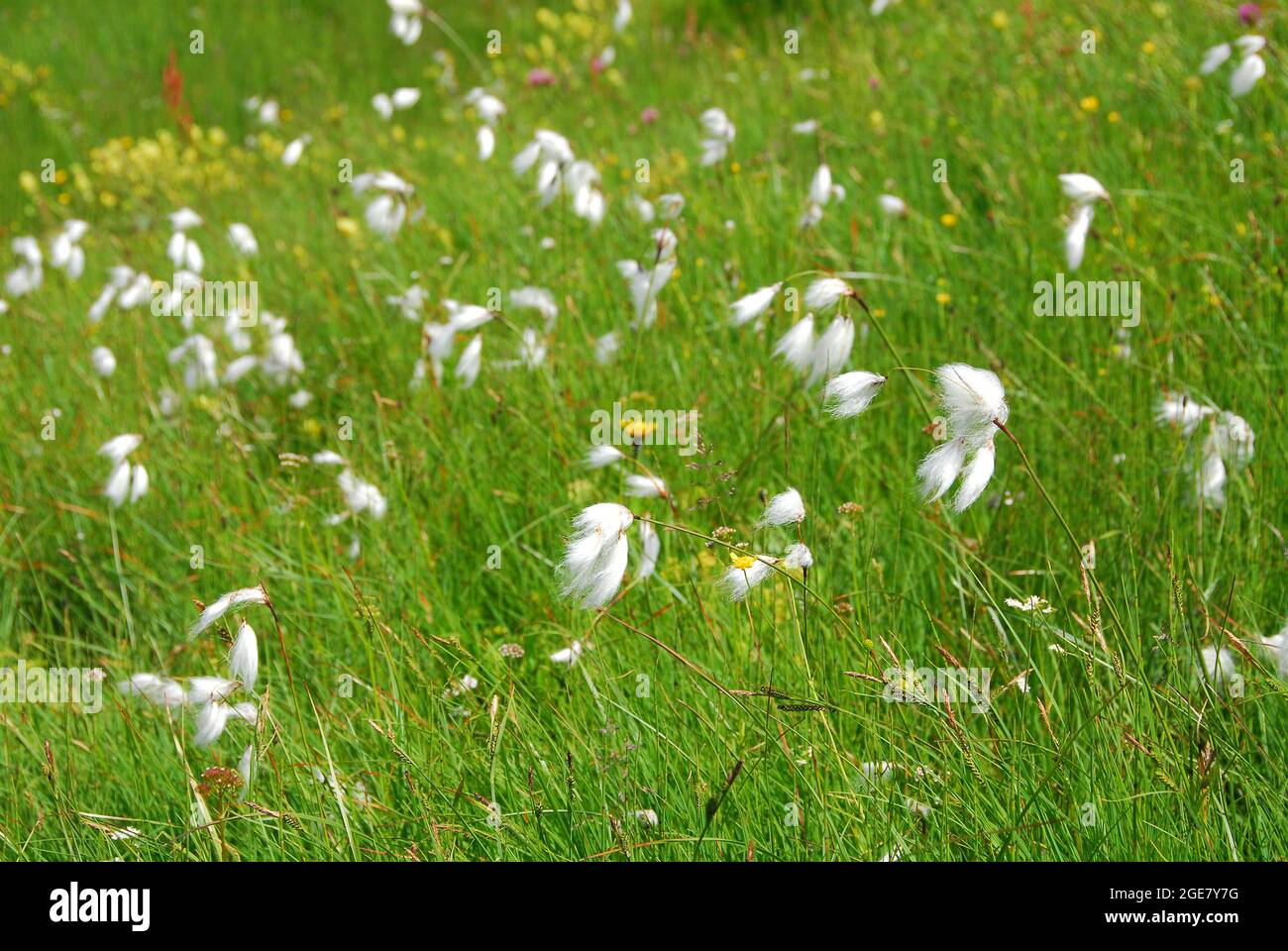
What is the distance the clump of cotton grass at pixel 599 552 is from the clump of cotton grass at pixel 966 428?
447mm

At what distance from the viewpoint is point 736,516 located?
2588 millimetres

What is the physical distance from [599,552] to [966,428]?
56 centimetres

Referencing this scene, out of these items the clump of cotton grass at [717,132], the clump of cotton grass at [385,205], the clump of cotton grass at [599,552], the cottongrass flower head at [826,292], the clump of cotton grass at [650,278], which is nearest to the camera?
the clump of cotton grass at [599,552]

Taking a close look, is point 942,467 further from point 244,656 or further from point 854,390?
point 244,656

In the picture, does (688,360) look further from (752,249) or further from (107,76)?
(107,76)

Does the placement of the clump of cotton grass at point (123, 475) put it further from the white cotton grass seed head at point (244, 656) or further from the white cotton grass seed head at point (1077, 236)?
the white cotton grass seed head at point (1077, 236)

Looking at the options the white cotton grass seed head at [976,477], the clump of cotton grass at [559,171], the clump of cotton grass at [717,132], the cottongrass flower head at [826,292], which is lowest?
the white cotton grass seed head at [976,477]

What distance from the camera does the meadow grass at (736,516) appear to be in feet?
5.74

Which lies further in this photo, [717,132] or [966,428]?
[717,132]

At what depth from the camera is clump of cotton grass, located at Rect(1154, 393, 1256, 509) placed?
2215mm

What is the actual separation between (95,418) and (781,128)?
3200mm

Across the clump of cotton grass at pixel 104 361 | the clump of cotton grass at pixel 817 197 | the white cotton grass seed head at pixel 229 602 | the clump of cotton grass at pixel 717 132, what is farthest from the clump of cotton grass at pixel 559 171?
the white cotton grass seed head at pixel 229 602

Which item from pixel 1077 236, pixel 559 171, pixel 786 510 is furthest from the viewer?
pixel 559 171

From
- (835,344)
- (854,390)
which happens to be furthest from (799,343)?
(854,390)
